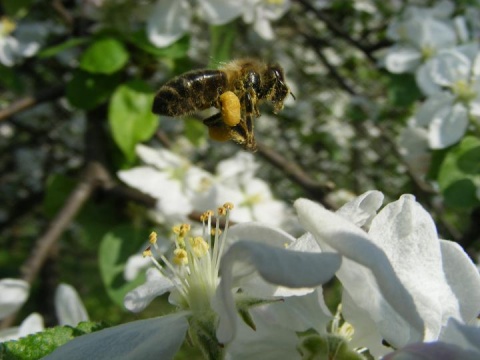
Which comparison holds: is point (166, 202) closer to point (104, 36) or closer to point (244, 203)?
point (244, 203)

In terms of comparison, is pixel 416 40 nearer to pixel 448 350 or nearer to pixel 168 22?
pixel 168 22

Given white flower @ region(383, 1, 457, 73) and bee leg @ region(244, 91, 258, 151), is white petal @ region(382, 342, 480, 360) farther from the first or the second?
white flower @ region(383, 1, 457, 73)

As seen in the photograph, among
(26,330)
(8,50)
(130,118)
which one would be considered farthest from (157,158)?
(26,330)

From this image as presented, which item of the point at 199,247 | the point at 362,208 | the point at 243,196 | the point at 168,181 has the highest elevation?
the point at 362,208

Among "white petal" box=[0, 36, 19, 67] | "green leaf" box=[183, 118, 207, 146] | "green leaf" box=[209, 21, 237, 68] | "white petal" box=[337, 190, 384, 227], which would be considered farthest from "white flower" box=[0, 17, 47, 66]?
"white petal" box=[337, 190, 384, 227]

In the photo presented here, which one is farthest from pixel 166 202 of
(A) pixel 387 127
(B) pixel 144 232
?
(A) pixel 387 127

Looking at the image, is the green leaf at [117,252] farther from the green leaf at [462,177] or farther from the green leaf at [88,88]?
the green leaf at [462,177]

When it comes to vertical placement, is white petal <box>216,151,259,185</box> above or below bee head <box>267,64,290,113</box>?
below

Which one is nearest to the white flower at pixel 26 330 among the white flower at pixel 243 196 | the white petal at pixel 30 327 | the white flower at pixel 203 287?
the white petal at pixel 30 327
